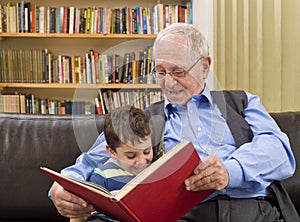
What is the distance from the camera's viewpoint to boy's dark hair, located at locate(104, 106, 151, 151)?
1.21 meters

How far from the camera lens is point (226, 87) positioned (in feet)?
12.4

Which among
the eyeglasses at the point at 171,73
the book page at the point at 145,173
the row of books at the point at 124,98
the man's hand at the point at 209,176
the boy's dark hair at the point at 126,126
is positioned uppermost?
the eyeglasses at the point at 171,73

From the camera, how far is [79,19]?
4273 mm

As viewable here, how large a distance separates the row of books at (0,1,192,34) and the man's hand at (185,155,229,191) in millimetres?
2989

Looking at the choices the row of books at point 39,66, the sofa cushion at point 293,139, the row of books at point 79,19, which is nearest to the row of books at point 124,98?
the sofa cushion at point 293,139

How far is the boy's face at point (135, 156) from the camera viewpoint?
122 cm

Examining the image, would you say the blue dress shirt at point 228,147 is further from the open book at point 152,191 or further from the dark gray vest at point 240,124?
the open book at point 152,191

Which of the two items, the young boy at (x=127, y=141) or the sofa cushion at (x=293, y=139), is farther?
the sofa cushion at (x=293, y=139)

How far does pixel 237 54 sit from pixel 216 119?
2251mm

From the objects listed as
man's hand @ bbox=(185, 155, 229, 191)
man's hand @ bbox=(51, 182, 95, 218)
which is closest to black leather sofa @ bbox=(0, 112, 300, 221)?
man's hand @ bbox=(51, 182, 95, 218)

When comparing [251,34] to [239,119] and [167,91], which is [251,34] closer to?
[239,119]

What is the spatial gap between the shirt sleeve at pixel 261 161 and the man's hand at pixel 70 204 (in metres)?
0.38

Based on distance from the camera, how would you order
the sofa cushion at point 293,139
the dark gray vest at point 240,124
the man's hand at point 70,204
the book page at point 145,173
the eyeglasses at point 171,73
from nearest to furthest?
the book page at point 145,173 < the eyeglasses at point 171,73 < the man's hand at point 70,204 < the dark gray vest at point 240,124 < the sofa cushion at point 293,139

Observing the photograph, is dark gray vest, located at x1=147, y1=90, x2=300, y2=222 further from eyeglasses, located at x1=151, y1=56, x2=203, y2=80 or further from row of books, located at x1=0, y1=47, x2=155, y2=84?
row of books, located at x1=0, y1=47, x2=155, y2=84
